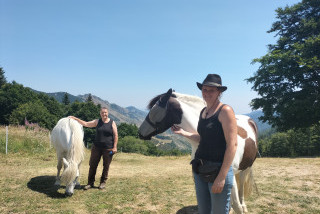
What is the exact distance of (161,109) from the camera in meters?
3.28

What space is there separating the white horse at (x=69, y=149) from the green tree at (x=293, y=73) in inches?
645

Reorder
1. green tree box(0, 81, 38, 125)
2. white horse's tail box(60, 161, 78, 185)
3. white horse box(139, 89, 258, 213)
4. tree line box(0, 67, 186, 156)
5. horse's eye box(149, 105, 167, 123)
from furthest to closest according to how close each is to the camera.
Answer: green tree box(0, 81, 38, 125) → tree line box(0, 67, 186, 156) → white horse's tail box(60, 161, 78, 185) → horse's eye box(149, 105, 167, 123) → white horse box(139, 89, 258, 213)

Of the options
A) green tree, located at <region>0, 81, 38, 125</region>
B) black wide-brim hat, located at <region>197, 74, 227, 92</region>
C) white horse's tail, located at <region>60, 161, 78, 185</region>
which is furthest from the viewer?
green tree, located at <region>0, 81, 38, 125</region>

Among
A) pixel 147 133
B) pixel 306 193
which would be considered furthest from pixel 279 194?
pixel 147 133

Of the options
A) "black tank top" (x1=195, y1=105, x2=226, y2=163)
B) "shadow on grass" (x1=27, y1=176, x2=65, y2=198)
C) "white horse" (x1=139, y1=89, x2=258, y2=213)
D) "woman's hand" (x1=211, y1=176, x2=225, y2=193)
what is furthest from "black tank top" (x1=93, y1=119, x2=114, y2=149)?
"woman's hand" (x1=211, y1=176, x2=225, y2=193)

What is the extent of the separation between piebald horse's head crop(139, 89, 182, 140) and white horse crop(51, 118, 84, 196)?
9.44ft

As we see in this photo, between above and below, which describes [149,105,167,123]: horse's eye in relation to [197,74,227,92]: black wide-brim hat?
below

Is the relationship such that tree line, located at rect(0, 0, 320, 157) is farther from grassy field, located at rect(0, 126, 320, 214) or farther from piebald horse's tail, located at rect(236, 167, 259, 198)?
piebald horse's tail, located at rect(236, 167, 259, 198)

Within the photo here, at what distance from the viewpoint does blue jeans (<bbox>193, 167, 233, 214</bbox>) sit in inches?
78.7

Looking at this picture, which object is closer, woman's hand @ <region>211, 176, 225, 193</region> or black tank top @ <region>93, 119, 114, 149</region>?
woman's hand @ <region>211, 176, 225, 193</region>

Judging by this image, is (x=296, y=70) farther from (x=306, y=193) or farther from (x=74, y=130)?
(x=74, y=130)

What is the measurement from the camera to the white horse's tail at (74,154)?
500 cm

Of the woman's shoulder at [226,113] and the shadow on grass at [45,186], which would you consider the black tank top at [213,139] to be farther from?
the shadow on grass at [45,186]

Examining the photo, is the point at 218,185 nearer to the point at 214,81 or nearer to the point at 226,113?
the point at 226,113
